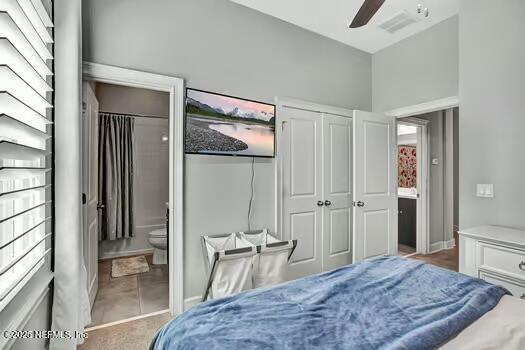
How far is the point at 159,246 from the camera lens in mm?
3660

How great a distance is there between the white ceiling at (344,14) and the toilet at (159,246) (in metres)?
2.93

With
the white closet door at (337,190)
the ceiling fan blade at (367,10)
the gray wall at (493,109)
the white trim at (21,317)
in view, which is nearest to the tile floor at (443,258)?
the white closet door at (337,190)

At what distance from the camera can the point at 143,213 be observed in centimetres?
425

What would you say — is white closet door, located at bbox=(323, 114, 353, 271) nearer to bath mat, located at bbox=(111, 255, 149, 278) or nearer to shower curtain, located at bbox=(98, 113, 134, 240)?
bath mat, located at bbox=(111, 255, 149, 278)

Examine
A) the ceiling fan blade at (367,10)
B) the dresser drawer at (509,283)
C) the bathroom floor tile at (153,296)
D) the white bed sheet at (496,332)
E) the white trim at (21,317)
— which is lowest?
the bathroom floor tile at (153,296)

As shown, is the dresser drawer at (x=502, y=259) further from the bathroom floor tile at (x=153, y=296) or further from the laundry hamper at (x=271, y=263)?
the bathroom floor tile at (x=153, y=296)

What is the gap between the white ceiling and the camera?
269 cm

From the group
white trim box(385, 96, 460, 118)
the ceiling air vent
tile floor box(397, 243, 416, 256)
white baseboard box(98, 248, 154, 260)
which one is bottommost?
tile floor box(397, 243, 416, 256)

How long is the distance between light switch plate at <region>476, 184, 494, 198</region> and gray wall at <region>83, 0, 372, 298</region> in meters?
1.80

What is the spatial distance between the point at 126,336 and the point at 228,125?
1.90 m

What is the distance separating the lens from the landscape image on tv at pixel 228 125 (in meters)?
2.38

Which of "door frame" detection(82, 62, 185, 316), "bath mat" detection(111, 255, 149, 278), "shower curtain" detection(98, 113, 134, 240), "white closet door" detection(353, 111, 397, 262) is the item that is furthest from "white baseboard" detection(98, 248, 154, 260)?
"white closet door" detection(353, 111, 397, 262)

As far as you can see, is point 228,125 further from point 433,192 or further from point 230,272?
point 433,192

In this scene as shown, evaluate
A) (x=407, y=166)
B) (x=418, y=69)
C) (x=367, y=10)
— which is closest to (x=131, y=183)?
(x=367, y=10)
